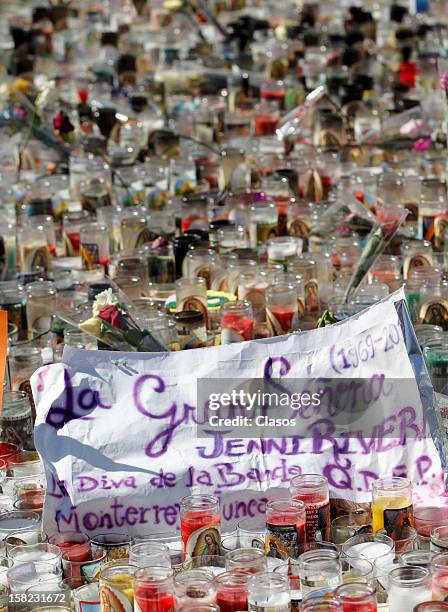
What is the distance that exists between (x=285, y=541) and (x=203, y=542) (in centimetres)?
19

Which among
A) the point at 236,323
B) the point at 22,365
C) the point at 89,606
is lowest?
the point at 89,606

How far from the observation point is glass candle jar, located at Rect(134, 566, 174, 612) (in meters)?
2.95

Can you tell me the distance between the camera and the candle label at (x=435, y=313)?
472 centimetres

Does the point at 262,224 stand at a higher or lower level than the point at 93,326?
higher

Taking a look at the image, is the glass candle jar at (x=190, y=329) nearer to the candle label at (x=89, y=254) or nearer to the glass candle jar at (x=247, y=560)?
the candle label at (x=89, y=254)

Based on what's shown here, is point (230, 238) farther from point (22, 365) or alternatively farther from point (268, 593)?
point (268, 593)

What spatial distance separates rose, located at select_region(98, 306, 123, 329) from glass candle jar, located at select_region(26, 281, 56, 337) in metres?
1.12

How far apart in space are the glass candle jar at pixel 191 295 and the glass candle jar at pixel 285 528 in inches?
61.7

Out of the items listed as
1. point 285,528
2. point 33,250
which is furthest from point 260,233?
point 285,528

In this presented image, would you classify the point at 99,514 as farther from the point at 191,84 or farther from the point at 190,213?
the point at 191,84

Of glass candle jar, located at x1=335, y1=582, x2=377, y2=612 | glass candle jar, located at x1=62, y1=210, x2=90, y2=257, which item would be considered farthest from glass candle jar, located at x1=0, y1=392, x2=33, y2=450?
glass candle jar, located at x1=62, y1=210, x2=90, y2=257

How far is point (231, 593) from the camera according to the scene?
9.70ft

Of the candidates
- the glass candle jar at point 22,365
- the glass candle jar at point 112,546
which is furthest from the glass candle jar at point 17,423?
the glass candle jar at point 112,546

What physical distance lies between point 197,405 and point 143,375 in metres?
0.14
